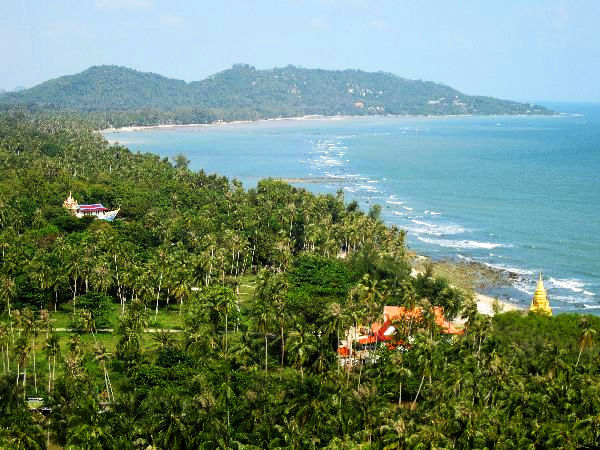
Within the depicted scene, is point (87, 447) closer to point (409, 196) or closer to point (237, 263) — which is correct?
point (237, 263)

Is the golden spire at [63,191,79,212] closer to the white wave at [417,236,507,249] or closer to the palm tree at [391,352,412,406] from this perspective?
the white wave at [417,236,507,249]

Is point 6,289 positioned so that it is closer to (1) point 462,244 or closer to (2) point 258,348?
(2) point 258,348

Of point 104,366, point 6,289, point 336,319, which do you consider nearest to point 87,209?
point 6,289

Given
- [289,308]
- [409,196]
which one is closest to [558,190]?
[409,196]

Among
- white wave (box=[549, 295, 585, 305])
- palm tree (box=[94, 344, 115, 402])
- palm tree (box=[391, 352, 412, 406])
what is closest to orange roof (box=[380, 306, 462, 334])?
palm tree (box=[391, 352, 412, 406])

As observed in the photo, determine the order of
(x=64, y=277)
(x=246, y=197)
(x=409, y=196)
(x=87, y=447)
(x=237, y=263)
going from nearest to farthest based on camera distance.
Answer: (x=87, y=447)
(x=64, y=277)
(x=237, y=263)
(x=246, y=197)
(x=409, y=196)

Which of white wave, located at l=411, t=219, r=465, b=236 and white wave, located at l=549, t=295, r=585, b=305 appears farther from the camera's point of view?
white wave, located at l=411, t=219, r=465, b=236

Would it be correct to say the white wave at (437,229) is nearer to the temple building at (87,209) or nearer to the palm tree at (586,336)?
the temple building at (87,209)

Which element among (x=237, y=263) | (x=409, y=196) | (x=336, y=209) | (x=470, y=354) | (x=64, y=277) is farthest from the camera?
(x=409, y=196)

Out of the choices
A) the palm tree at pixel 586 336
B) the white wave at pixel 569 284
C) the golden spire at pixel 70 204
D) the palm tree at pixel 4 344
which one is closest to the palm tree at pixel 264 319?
the palm tree at pixel 4 344
